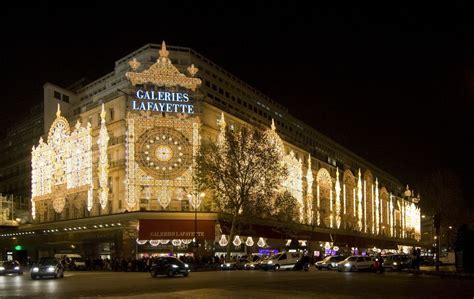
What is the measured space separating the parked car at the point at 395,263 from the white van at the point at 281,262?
7.62 m

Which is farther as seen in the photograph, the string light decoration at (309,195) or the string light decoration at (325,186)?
the string light decoration at (325,186)

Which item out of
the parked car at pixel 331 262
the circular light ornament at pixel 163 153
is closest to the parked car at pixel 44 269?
the circular light ornament at pixel 163 153

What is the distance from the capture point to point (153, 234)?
56.1 metres

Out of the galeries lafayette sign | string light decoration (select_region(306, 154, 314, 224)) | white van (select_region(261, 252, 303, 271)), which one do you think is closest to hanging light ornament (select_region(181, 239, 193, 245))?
the galeries lafayette sign

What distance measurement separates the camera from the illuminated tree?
5622 cm

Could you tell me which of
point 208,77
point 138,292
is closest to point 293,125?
point 208,77

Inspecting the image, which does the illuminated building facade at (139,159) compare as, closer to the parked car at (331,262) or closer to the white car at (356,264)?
the parked car at (331,262)

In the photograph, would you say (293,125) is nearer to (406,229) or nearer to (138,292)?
(406,229)

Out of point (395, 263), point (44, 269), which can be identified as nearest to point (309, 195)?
point (395, 263)

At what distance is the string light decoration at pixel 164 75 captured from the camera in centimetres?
5869

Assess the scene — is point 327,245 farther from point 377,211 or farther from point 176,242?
Result: point 176,242

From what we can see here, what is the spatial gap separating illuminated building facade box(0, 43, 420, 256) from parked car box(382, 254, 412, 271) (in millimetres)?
16555

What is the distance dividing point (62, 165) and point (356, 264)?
3599 centimetres

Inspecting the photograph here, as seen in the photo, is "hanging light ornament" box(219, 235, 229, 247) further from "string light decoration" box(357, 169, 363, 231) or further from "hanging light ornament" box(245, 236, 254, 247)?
"string light decoration" box(357, 169, 363, 231)
